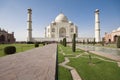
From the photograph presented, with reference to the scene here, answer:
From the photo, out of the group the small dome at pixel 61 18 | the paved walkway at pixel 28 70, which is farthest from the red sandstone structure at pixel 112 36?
the paved walkway at pixel 28 70

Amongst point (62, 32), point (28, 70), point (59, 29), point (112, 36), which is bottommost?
point (28, 70)

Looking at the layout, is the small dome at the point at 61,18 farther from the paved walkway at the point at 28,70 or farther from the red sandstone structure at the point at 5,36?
the paved walkway at the point at 28,70

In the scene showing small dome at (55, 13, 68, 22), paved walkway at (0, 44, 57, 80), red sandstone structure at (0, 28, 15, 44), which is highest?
small dome at (55, 13, 68, 22)

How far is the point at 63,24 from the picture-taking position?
63906mm

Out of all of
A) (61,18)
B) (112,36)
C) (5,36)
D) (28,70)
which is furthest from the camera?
(61,18)

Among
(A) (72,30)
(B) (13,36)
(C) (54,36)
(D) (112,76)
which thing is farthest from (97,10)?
(D) (112,76)

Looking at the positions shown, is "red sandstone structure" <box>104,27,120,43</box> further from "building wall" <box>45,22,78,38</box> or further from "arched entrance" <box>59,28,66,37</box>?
"arched entrance" <box>59,28,66,37</box>

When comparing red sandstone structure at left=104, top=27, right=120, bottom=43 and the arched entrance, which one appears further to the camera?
the arched entrance

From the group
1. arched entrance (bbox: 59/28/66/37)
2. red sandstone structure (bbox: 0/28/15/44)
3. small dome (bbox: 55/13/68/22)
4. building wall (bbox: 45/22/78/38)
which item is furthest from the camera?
small dome (bbox: 55/13/68/22)

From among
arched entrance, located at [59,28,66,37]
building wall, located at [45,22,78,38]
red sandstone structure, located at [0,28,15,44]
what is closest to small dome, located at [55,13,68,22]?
building wall, located at [45,22,78,38]

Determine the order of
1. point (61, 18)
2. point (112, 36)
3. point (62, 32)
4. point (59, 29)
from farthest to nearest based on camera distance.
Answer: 1. point (62, 32)
2. point (61, 18)
3. point (59, 29)
4. point (112, 36)

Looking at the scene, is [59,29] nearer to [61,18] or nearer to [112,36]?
[61,18]

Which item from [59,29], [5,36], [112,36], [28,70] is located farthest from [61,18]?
[28,70]

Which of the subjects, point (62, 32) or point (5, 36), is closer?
point (5, 36)
